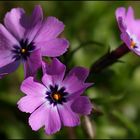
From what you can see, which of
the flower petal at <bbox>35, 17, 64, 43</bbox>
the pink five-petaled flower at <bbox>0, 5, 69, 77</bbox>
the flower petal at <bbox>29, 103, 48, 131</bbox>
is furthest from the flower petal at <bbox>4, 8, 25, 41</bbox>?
the flower petal at <bbox>29, 103, 48, 131</bbox>

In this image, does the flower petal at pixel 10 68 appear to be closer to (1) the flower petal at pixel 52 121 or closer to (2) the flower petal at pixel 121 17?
(1) the flower petal at pixel 52 121

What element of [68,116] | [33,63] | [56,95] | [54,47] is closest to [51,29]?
[54,47]

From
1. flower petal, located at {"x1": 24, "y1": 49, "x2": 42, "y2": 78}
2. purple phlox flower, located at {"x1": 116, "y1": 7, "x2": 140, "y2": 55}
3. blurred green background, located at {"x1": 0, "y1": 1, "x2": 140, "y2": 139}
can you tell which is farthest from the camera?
blurred green background, located at {"x1": 0, "y1": 1, "x2": 140, "y2": 139}

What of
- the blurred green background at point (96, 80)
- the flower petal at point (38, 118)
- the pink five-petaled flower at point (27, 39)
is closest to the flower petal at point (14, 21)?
the pink five-petaled flower at point (27, 39)

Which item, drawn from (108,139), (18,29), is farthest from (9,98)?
(18,29)

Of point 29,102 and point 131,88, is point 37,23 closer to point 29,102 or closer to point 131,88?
point 29,102

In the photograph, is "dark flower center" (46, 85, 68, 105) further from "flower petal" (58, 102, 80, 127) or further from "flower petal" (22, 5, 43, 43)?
"flower petal" (22, 5, 43, 43)
